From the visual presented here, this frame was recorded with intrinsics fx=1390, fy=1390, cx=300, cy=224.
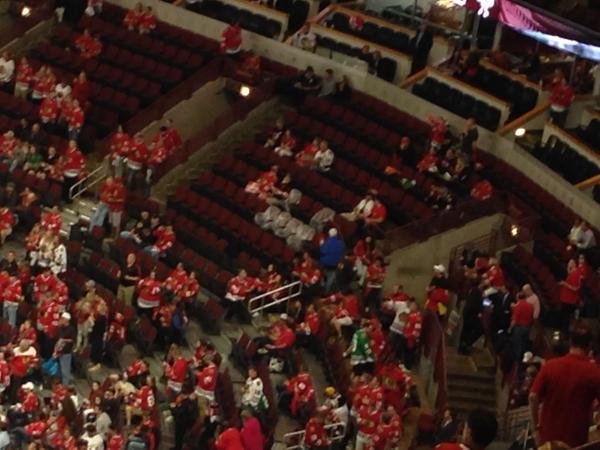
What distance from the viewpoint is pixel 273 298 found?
16.1 metres

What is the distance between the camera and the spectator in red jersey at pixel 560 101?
58.3 feet

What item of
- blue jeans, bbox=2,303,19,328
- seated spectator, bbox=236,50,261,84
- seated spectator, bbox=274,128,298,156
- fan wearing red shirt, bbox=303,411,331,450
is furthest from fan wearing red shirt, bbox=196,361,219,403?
seated spectator, bbox=236,50,261,84

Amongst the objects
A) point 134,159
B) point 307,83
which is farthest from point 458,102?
point 134,159

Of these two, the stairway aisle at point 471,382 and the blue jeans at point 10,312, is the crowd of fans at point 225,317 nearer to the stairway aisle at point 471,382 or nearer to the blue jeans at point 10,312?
the blue jeans at point 10,312

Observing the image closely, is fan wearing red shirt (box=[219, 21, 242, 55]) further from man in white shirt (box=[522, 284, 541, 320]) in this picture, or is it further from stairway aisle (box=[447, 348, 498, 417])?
man in white shirt (box=[522, 284, 541, 320])

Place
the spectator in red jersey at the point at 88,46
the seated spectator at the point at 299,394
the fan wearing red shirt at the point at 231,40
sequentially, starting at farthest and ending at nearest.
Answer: the spectator in red jersey at the point at 88,46, the fan wearing red shirt at the point at 231,40, the seated spectator at the point at 299,394

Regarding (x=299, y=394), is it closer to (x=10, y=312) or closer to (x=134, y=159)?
(x=10, y=312)

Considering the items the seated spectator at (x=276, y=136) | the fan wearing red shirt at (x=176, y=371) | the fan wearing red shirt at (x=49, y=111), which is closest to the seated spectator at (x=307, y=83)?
the seated spectator at (x=276, y=136)

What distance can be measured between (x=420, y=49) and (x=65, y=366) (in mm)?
7690

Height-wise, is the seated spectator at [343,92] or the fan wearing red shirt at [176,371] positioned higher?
the seated spectator at [343,92]

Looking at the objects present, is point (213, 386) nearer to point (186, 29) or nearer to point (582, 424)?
point (582, 424)

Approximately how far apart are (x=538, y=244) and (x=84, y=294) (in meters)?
5.29

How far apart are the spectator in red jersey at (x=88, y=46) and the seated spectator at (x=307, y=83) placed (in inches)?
139

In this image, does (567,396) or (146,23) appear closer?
(567,396)
